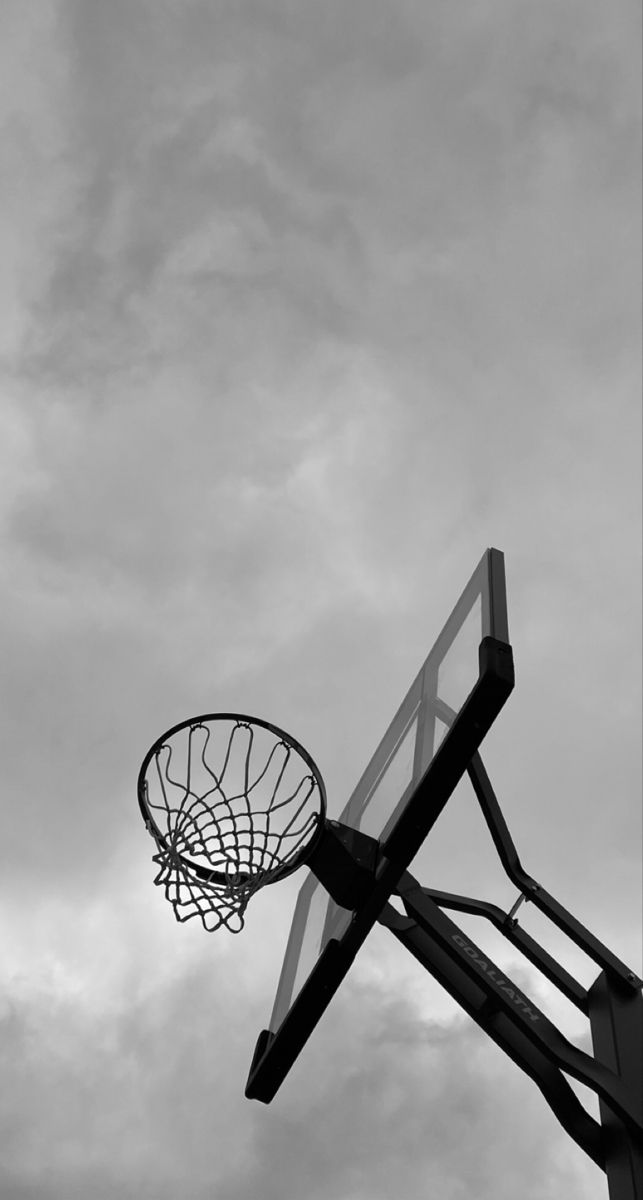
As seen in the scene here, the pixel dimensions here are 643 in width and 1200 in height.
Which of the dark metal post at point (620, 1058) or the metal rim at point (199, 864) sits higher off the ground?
the metal rim at point (199, 864)

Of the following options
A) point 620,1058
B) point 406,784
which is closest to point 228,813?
point 406,784

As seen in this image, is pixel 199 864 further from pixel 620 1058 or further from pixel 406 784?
pixel 620 1058

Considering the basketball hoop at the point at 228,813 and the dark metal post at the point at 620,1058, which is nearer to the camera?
the dark metal post at the point at 620,1058

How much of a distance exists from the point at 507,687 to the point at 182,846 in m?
1.74

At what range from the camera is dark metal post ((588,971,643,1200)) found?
450cm

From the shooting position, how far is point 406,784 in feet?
16.0

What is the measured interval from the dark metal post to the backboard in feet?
4.34

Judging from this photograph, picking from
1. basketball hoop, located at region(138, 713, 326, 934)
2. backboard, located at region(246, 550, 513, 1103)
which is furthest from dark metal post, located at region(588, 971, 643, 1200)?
basketball hoop, located at region(138, 713, 326, 934)

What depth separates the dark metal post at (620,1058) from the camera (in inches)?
177

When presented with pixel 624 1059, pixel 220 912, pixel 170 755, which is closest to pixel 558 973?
pixel 624 1059

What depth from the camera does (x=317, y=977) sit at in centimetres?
485

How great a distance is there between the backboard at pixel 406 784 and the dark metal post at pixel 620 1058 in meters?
1.32

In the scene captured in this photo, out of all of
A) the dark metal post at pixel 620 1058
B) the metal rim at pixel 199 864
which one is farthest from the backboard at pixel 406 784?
the dark metal post at pixel 620 1058

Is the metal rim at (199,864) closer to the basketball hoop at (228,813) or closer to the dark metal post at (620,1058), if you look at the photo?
the basketball hoop at (228,813)
